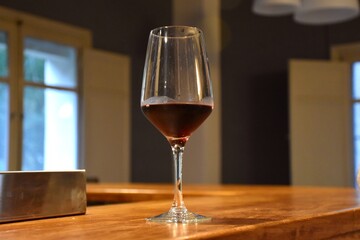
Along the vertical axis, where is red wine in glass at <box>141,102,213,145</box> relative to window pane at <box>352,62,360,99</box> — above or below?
below

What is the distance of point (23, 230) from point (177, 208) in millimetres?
210

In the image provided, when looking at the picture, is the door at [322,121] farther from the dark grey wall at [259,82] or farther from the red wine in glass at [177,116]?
the red wine in glass at [177,116]

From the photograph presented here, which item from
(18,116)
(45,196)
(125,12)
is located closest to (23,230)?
(45,196)

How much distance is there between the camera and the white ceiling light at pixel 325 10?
3.58 m

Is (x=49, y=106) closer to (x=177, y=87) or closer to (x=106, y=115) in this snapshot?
(x=106, y=115)

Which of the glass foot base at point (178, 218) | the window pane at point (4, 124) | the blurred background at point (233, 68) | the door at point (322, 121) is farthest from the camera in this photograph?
the door at point (322, 121)

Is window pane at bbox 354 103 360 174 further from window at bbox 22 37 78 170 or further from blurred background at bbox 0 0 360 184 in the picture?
window at bbox 22 37 78 170

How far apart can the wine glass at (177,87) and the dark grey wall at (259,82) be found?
5428 mm

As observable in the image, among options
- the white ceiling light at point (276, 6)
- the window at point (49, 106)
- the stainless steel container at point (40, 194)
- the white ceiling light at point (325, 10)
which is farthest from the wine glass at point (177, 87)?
the window at point (49, 106)

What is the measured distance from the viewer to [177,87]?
2.63 ft

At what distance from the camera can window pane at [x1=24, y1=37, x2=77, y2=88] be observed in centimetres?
500

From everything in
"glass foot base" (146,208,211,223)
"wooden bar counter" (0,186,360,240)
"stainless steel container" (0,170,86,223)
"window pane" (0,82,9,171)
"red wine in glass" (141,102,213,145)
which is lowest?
"wooden bar counter" (0,186,360,240)

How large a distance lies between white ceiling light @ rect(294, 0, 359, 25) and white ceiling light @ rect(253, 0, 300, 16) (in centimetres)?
9

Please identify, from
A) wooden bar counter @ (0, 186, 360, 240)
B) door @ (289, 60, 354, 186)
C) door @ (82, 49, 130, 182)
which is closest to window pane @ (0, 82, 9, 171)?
door @ (82, 49, 130, 182)
